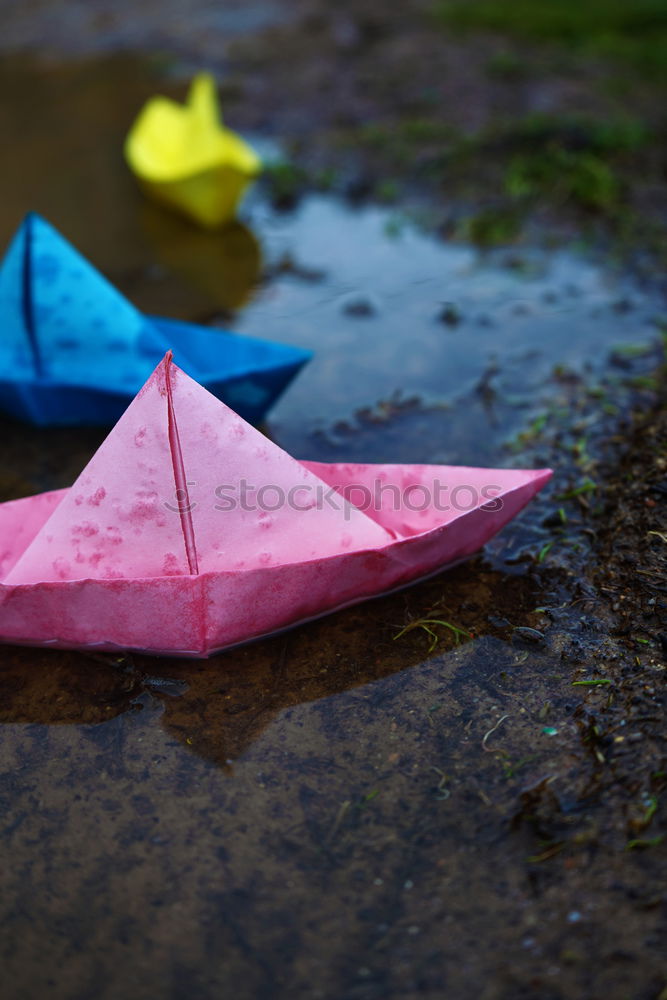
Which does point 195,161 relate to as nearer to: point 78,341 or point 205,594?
point 78,341

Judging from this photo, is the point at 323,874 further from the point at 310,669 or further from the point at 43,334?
the point at 43,334

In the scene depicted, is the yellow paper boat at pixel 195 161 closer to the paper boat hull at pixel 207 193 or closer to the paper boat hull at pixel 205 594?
the paper boat hull at pixel 207 193

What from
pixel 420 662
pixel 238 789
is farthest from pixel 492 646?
pixel 238 789

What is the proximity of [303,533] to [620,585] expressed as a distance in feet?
2.67

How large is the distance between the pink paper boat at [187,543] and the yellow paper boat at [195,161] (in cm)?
259

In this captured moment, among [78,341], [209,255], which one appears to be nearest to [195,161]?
[209,255]

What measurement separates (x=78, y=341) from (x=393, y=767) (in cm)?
174

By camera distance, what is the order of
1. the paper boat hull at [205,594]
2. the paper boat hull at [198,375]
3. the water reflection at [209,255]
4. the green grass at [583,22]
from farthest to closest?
the green grass at [583,22] → the water reflection at [209,255] → the paper boat hull at [198,375] → the paper boat hull at [205,594]

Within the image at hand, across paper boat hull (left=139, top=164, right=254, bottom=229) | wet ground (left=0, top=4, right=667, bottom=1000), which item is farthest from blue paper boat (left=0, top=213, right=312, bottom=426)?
paper boat hull (left=139, top=164, right=254, bottom=229)

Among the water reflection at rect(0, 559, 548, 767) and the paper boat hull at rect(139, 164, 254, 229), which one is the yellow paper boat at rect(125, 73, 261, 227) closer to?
the paper boat hull at rect(139, 164, 254, 229)

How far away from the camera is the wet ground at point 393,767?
58.9 inches

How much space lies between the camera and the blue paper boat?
9.09ft

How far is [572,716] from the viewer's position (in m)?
1.86

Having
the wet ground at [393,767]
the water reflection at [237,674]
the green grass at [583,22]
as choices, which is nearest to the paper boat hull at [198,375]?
the wet ground at [393,767]
